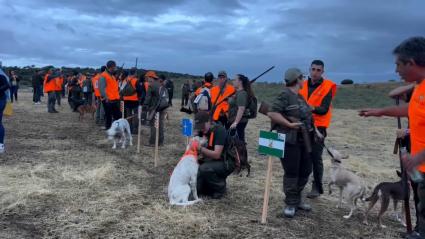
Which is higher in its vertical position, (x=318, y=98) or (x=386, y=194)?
(x=318, y=98)

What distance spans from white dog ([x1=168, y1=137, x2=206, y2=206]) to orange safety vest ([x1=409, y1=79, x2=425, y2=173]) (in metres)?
3.82

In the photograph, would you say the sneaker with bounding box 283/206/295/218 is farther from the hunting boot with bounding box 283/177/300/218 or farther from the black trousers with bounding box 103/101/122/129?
the black trousers with bounding box 103/101/122/129

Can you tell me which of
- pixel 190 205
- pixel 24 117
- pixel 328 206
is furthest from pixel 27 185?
pixel 24 117

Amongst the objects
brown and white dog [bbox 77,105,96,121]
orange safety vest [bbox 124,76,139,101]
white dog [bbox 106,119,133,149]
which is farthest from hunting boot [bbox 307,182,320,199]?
brown and white dog [bbox 77,105,96,121]

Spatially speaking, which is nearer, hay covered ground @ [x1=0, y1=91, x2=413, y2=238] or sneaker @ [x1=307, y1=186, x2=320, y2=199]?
hay covered ground @ [x1=0, y1=91, x2=413, y2=238]

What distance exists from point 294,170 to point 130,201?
2491mm

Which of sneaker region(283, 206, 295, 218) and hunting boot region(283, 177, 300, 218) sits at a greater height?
hunting boot region(283, 177, 300, 218)

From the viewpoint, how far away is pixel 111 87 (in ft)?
45.4

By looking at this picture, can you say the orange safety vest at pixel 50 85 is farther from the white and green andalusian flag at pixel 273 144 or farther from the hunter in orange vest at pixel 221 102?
the white and green andalusian flag at pixel 273 144

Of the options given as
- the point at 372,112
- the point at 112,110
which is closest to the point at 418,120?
the point at 372,112

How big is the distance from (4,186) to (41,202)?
44.3 inches

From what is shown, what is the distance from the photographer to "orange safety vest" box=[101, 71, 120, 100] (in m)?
13.8

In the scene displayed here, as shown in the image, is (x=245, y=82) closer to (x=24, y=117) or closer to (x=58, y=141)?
(x=58, y=141)

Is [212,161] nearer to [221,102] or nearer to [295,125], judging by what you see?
[295,125]
